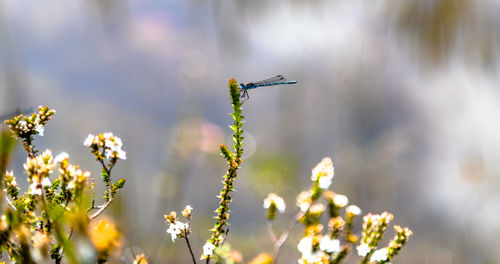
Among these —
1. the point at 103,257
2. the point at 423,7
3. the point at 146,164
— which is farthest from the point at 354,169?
the point at 103,257

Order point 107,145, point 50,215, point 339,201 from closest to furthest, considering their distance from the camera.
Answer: point 50,215 < point 107,145 < point 339,201

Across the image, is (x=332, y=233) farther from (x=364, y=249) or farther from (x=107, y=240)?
(x=107, y=240)

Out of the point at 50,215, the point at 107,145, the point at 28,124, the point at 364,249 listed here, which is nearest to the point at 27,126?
the point at 28,124

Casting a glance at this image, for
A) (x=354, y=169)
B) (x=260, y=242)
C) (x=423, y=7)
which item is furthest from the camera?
(x=354, y=169)

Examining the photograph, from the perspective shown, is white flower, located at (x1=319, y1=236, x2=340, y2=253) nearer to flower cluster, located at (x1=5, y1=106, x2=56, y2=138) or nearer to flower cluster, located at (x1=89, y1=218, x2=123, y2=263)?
flower cluster, located at (x1=89, y1=218, x2=123, y2=263)

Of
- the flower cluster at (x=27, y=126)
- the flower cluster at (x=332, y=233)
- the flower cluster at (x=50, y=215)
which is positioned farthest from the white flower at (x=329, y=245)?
the flower cluster at (x=27, y=126)

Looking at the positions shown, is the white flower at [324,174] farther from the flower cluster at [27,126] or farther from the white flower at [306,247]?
the flower cluster at [27,126]

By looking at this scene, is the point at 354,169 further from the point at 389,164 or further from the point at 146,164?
the point at 146,164

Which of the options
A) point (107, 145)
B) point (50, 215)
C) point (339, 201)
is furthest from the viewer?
point (339, 201)

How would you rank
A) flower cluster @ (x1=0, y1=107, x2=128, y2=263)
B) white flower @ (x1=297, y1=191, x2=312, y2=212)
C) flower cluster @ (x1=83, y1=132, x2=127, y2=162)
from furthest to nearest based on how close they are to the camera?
white flower @ (x1=297, y1=191, x2=312, y2=212) → flower cluster @ (x1=83, y1=132, x2=127, y2=162) → flower cluster @ (x1=0, y1=107, x2=128, y2=263)

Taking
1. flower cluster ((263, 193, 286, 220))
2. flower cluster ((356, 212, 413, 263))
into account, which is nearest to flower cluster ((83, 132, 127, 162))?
flower cluster ((263, 193, 286, 220))

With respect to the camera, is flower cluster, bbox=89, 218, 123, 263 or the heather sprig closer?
flower cluster, bbox=89, 218, 123, 263
